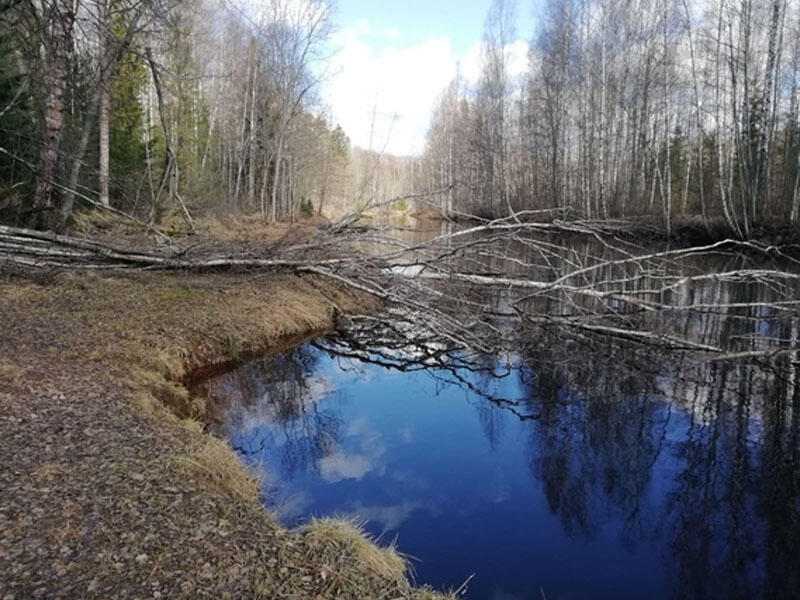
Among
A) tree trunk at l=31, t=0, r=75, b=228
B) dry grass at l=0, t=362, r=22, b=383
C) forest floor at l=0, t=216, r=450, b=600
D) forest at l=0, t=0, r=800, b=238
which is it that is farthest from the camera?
forest at l=0, t=0, r=800, b=238

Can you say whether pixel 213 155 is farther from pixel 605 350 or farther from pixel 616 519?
pixel 616 519

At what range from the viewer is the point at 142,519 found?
297 centimetres

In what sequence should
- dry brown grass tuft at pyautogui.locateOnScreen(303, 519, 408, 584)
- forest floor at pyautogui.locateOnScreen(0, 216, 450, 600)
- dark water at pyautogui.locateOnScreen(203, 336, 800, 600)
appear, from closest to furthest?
forest floor at pyautogui.locateOnScreen(0, 216, 450, 600) → dry brown grass tuft at pyautogui.locateOnScreen(303, 519, 408, 584) → dark water at pyautogui.locateOnScreen(203, 336, 800, 600)

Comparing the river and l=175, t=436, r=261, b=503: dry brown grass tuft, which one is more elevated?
l=175, t=436, r=261, b=503: dry brown grass tuft

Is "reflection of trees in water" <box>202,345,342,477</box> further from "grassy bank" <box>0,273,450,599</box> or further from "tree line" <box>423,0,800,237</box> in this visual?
"tree line" <box>423,0,800,237</box>

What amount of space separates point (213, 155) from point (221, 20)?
6501 millimetres

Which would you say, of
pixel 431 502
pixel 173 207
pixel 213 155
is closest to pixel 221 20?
pixel 213 155

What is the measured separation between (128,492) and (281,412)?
314cm

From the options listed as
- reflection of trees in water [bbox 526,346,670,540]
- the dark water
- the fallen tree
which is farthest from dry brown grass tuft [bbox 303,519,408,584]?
the fallen tree

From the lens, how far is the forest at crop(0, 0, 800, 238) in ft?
43.2

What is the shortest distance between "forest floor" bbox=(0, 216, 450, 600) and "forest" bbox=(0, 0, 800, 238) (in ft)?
18.2

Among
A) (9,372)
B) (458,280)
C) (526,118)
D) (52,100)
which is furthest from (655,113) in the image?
(9,372)

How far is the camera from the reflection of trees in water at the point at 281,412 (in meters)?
5.45

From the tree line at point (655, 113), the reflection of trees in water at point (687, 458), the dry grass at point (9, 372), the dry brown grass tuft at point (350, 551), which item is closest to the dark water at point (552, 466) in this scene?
Answer: the reflection of trees in water at point (687, 458)
